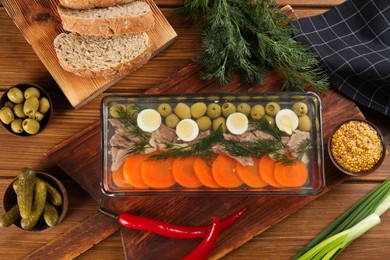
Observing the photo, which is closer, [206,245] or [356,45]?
[206,245]

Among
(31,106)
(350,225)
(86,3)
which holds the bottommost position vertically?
(350,225)

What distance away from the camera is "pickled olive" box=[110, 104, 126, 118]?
8.41 feet

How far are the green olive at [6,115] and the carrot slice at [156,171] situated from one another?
2.30 ft

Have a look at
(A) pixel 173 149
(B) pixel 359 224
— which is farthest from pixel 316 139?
(A) pixel 173 149

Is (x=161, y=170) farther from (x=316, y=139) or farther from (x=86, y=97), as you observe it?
(x=316, y=139)

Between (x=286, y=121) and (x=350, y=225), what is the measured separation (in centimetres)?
63

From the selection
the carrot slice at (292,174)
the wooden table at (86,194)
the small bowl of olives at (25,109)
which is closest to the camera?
the carrot slice at (292,174)

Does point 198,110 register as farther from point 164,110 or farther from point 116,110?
point 116,110

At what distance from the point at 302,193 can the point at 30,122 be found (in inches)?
53.1

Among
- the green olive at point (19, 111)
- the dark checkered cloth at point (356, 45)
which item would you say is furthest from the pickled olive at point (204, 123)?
the green olive at point (19, 111)

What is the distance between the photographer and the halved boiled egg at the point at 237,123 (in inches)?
98.3

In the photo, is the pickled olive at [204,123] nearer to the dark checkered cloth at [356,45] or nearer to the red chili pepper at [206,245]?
the red chili pepper at [206,245]

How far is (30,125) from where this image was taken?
8.41 ft

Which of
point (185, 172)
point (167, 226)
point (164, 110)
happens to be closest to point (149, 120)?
point (164, 110)
